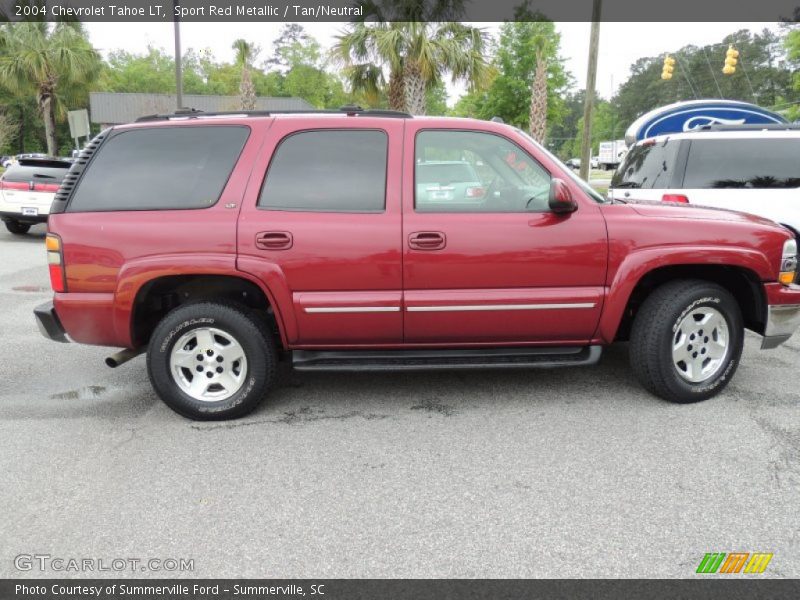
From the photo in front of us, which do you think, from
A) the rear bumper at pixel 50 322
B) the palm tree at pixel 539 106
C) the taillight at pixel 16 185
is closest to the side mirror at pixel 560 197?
the rear bumper at pixel 50 322

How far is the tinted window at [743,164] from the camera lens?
6945 millimetres

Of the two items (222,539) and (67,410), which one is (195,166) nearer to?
(67,410)

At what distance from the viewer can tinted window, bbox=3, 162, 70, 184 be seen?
1273 cm

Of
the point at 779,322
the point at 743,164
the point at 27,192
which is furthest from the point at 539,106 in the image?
the point at 779,322

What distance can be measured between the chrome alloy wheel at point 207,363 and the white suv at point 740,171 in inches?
211

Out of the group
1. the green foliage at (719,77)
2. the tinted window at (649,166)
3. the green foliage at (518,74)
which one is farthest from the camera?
the green foliage at (719,77)

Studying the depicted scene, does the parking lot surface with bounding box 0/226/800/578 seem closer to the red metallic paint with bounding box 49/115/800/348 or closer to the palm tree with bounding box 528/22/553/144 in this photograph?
the red metallic paint with bounding box 49/115/800/348

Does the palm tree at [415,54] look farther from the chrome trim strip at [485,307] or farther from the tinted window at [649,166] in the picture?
the chrome trim strip at [485,307]

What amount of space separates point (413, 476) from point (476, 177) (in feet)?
6.48

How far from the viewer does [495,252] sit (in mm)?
3848

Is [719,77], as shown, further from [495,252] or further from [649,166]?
[495,252]

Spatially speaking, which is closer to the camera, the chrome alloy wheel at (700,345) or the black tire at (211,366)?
the black tire at (211,366)

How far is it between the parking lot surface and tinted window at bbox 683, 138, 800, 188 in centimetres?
310
